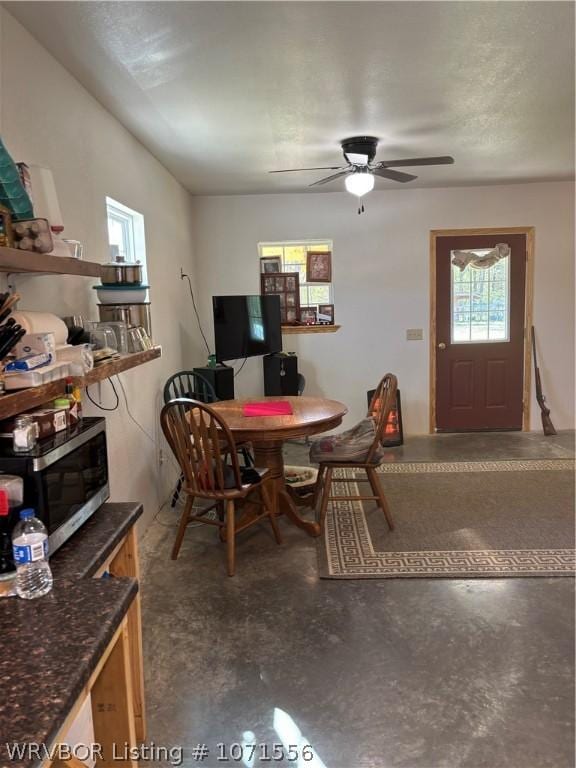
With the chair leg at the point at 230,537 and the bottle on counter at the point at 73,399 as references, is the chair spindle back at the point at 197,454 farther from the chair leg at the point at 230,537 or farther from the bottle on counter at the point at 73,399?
the bottle on counter at the point at 73,399

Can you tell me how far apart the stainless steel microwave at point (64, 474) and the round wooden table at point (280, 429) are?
1.17m

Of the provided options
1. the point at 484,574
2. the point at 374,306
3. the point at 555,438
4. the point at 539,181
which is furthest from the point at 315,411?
the point at 539,181

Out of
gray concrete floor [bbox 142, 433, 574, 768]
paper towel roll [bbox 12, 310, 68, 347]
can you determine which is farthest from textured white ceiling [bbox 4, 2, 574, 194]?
gray concrete floor [bbox 142, 433, 574, 768]

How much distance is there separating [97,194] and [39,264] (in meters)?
1.27

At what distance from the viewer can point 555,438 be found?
528 cm

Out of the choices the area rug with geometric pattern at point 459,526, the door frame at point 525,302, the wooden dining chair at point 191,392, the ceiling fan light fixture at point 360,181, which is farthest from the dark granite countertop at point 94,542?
the door frame at point 525,302

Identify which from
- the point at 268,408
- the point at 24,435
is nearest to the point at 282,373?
the point at 268,408

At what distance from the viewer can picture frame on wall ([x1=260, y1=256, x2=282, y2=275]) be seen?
5422 mm

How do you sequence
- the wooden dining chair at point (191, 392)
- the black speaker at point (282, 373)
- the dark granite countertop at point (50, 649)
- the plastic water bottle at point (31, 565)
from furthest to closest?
the black speaker at point (282, 373) < the wooden dining chair at point (191, 392) < the plastic water bottle at point (31, 565) < the dark granite countertop at point (50, 649)

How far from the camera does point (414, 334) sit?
5.48 m

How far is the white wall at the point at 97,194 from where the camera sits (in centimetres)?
199

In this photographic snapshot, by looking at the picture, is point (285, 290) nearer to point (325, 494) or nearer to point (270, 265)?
point (270, 265)

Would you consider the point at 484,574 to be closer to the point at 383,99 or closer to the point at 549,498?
the point at 549,498

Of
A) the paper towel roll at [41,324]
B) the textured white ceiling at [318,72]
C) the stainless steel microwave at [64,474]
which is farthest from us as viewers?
the textured white ceiling at [318,72]
